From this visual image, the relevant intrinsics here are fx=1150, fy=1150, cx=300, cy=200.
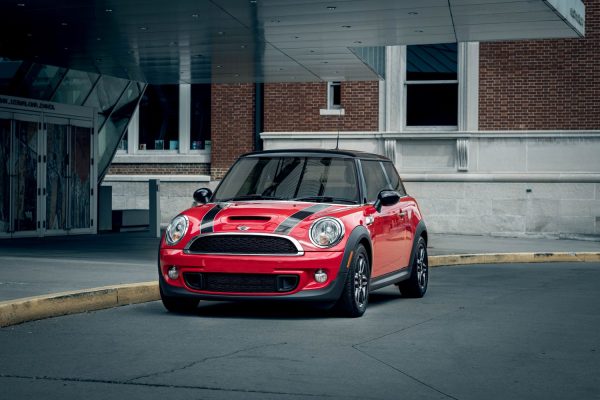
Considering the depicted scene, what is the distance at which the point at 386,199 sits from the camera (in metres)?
11.1

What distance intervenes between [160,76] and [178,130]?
19.7 ft

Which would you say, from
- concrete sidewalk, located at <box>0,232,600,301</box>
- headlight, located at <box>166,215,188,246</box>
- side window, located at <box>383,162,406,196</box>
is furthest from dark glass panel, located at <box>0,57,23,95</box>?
headlight, located at <box>166,215,188,246</box>

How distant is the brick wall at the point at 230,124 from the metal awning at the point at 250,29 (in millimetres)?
5938

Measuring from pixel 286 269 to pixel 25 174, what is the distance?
13603 mm

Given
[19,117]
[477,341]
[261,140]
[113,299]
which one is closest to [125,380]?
[477,341]

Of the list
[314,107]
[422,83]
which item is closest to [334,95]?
[314,107]

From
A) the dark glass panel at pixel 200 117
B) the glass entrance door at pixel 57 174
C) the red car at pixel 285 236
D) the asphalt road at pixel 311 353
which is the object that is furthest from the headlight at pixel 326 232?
the dark glass panel at pixel 200 117

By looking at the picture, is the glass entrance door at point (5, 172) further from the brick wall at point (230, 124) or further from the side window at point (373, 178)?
the side window at point (373, 178)

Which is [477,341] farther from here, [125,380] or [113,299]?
[113,299]

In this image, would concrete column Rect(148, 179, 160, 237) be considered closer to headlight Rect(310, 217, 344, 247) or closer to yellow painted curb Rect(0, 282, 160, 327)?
yellow painted curb Rect(0, 282, 160, 327)

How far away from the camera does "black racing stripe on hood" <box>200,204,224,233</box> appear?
32.9 feet

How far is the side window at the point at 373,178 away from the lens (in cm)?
1130

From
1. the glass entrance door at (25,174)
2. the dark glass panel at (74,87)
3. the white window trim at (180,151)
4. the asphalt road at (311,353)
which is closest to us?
the asphalt road at (311,353)

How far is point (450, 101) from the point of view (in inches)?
1073
